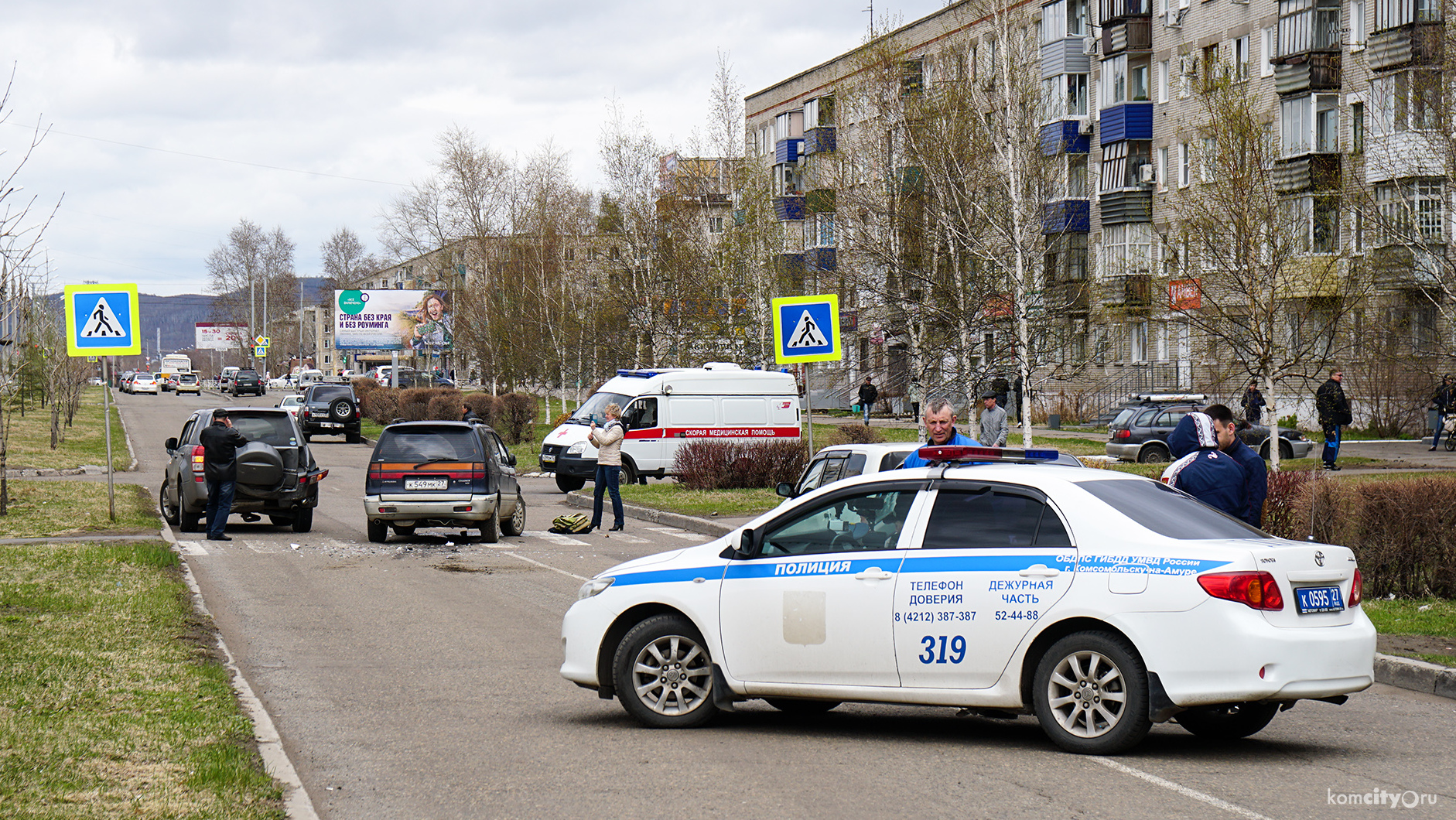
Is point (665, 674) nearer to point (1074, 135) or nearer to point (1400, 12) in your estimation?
point (1400, 12)

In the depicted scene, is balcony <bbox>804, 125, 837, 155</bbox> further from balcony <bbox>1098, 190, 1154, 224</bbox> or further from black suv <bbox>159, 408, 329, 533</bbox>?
black suv <bbox>159, 408, 329, 533</bbox>

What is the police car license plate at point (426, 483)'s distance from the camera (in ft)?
64.4

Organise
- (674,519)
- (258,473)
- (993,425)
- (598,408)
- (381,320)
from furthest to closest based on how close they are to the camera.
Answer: (381,320) < (598,408) < (674,519) < (993,425) < (258,473)

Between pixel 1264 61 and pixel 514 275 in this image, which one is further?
pixel 514 275

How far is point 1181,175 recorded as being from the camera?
48156mm

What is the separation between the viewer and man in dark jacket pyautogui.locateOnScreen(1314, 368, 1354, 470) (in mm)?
28578

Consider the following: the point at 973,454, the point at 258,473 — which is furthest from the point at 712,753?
the point at 258,473

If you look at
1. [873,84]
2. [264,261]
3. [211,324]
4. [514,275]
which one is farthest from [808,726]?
[211,324]

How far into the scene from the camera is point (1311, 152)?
4069 cm

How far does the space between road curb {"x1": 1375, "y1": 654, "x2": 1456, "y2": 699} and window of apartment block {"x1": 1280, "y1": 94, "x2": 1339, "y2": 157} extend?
35.1 metres

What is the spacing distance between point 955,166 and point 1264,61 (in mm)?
19750

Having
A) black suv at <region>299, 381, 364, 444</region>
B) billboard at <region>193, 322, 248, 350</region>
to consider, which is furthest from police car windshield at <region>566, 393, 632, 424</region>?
billboard at <region>193, 322, 248, 350</region>

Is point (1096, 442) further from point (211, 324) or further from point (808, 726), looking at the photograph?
point (211, 324)

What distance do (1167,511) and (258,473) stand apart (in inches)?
614
